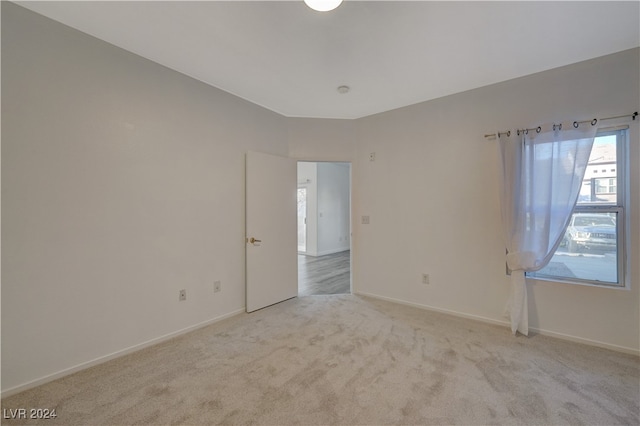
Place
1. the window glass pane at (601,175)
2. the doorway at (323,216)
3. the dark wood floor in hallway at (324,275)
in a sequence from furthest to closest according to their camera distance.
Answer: the doorway at (323,216)
the dark wood floor in hallway at (324,275)
the window glass pane at (601,175)

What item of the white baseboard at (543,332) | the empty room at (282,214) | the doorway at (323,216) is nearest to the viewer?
the empty room at (282,214)

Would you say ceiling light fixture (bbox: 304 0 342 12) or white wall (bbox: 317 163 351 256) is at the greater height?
ceiling light fixture (bbox: 304 0 342 12)

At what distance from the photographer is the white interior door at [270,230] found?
3.26m

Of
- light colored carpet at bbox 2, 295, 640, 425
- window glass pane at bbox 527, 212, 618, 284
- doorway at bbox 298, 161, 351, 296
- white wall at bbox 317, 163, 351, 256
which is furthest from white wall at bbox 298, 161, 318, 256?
window glass pane at bbox 527, 212, 618, 284

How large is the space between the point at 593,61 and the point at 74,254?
4675mm

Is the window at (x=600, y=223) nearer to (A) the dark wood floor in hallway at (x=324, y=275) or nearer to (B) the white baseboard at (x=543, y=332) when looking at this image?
(B) the white baseboard at (x=543, y=332)

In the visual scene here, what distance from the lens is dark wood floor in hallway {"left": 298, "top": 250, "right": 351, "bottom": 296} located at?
13.8ft

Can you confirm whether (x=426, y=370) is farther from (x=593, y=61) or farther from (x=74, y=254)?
(x=593, y=61)

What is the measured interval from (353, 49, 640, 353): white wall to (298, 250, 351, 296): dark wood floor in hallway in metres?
0.60

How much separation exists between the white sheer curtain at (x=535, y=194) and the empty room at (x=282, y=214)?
2 cm

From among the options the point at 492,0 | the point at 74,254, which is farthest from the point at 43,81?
the point at 492,0

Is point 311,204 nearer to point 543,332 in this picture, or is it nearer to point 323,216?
point 323,216

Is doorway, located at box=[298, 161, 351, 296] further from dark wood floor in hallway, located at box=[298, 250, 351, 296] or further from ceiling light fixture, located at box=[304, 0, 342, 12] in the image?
ceiling light fixture, located at box=[304, 0, 342, 12]

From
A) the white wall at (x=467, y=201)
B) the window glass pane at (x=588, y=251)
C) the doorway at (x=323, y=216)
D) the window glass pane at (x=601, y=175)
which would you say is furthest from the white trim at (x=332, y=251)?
the window glass pane at (x=601, y=175)
